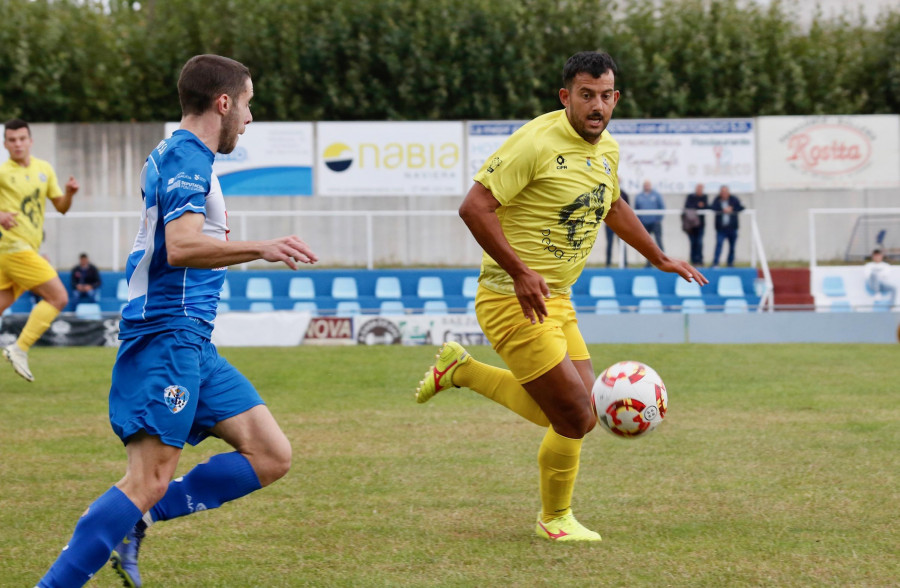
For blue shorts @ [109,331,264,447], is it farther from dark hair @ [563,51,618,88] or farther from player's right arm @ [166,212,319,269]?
dark hair @ [563,51,618,88]

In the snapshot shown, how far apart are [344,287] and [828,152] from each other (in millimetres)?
12523

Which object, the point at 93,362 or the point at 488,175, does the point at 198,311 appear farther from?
the point at 93,362

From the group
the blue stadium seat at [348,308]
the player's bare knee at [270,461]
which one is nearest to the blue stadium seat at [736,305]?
the blue stadium seat at [348,308]

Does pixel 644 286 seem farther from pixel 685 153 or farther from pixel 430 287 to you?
pixel 685 153

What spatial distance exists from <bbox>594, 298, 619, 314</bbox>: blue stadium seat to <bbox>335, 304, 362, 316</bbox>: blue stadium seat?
405 centimetres

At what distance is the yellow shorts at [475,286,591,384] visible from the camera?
5055mm

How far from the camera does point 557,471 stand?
5.15 metres

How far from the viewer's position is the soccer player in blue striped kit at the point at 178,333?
3660mm

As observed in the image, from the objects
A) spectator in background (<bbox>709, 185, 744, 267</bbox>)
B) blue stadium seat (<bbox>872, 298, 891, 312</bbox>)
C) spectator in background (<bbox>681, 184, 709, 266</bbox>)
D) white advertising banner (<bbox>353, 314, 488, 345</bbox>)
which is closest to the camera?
white advertising banner (<bbox>353, 314, 488, 345</bbox>)

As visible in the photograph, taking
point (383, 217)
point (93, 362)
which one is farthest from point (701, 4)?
point (93, 362)

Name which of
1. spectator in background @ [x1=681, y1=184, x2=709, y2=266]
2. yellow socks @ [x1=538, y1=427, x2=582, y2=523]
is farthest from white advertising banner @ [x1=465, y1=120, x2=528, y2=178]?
yellow socks @ [x1=538, y1=427, x2=582, y2=523]

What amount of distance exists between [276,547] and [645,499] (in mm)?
2111

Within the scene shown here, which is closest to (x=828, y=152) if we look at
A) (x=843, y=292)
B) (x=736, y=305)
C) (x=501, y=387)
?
(x=843, y=292)

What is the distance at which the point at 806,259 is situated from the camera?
26250mm
